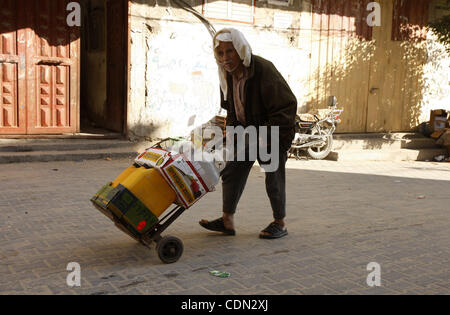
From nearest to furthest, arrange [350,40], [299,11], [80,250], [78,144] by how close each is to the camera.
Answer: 1. [80,250]
2. [78,144]
3. [299,11]
4. [350,40]

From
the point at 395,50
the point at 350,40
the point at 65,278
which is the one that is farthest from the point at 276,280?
the point at 395,50

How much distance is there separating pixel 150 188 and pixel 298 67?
26.4ft

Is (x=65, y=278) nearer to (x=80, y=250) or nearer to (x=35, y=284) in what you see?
(x=35, y=284)

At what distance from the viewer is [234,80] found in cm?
426

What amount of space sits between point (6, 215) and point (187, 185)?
A: 2.38 m

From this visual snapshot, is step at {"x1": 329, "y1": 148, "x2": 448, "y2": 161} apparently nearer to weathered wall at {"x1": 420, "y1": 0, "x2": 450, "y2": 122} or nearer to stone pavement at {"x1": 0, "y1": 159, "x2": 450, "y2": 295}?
weathered wall at {"x1": 420, "y1": 0, "x2": 450, "y2": 122}

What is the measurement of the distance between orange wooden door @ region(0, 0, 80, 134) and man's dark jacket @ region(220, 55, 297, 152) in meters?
5.83

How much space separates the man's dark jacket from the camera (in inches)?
161

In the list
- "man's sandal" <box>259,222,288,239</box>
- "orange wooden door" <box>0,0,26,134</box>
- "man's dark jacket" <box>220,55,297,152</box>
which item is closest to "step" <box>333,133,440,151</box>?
"orange wooden door" <box>0,0,26,134</box>

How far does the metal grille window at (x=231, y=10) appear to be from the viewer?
32.0 feet

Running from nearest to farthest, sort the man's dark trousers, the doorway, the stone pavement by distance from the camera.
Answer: the stone pavement, the man's dark trousers, the doorway

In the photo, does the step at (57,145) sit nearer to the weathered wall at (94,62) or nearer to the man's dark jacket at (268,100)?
the weathered wall at (94,62)
